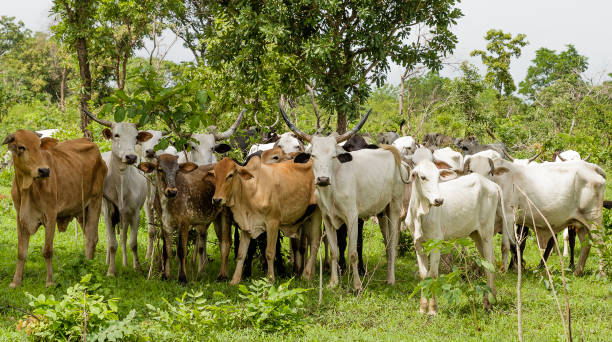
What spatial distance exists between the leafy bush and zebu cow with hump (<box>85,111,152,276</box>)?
290cm

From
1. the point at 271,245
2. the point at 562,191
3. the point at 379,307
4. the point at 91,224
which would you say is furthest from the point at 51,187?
the point at 562,191

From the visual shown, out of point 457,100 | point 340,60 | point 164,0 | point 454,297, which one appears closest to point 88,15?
point 164,0

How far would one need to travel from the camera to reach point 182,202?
25.4 feet

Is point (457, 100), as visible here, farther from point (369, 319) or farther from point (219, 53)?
point (369, 319)

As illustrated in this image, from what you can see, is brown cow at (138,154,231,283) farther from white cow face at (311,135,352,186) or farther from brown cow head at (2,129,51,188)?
white cow face at (311,135,352,186)

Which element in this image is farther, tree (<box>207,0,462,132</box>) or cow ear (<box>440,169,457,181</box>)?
tree (<box>207,0,462,132</box>)

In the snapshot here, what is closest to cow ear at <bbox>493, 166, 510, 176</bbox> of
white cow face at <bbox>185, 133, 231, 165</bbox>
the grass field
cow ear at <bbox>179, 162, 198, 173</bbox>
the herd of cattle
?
the herd of cattle

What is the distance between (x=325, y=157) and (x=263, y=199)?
0.97 m

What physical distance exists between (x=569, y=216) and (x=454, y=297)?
4634 millimetres

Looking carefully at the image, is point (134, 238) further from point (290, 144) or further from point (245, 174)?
point (290, 144)

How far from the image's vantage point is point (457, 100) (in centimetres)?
2227

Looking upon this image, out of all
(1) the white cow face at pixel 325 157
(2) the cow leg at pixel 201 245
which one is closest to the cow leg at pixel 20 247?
(2) the cow leg at pixel 201 245

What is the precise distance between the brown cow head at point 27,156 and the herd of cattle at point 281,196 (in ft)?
0.04

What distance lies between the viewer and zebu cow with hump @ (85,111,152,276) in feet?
27.3
